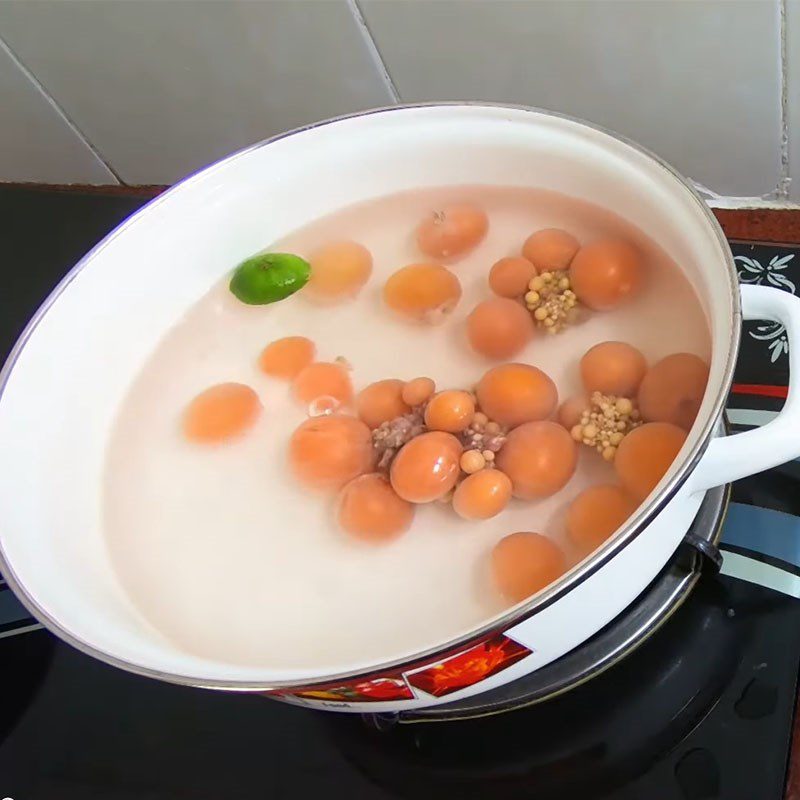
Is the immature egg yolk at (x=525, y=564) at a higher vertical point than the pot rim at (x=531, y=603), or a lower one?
lower

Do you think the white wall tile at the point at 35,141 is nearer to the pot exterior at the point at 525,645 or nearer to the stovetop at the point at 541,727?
the stovetop at the point at 541,727

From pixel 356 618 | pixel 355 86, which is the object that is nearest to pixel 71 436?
pixel 356 618

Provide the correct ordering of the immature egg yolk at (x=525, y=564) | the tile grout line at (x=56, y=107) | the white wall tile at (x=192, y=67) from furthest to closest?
the tile grout line at (x=56, y=107)
the white wall tile at (x=192, y=67)
the immature egg yolk at (x=525, y=564)

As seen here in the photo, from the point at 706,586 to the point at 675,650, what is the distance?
0.04 metres

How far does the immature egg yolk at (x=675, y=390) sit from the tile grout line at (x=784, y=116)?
21 cm

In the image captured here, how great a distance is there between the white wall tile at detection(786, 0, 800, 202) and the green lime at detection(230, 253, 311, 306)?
0.35 m

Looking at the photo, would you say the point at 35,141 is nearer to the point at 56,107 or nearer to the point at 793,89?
the point at 56,107

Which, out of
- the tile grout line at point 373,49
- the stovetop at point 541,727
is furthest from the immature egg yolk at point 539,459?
the tile grout line at point 373,49

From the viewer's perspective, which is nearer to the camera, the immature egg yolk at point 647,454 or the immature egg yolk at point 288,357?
the immature egg yolk at point 647,454

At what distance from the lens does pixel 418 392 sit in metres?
0.59

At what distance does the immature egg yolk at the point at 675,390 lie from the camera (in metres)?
0.51

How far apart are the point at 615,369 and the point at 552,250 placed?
0.11 metres

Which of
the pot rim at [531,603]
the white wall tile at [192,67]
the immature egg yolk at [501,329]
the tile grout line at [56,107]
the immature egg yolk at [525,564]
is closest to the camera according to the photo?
the pot rim at [531,603]

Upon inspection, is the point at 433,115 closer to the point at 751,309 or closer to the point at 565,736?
the point at 751,309
